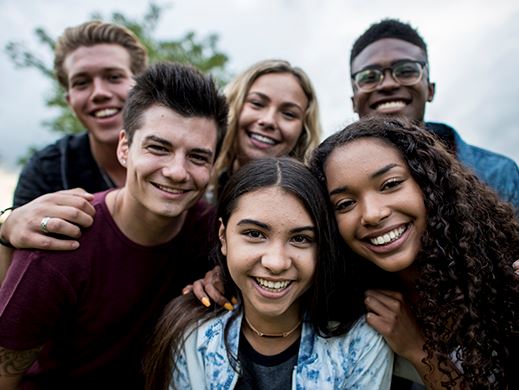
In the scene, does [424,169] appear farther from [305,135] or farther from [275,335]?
[305,135]

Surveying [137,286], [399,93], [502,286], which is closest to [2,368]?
[137,286]

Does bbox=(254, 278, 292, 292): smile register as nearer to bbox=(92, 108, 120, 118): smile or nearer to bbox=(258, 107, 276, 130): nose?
bbox=(258, 107, 276, 130): nose

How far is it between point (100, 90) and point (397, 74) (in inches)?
97.4

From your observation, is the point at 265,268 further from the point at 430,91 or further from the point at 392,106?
Result: the point at 430,91

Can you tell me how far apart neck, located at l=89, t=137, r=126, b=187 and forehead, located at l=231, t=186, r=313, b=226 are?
2.13 meters

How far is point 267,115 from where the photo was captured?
152 inches

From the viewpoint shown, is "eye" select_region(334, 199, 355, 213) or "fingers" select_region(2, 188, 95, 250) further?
"fingers" select_region(2, 188, 95, 250)

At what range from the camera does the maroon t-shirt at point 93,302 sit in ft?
8.61

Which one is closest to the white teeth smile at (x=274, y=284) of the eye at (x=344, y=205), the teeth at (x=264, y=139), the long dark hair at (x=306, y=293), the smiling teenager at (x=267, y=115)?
the long dark hair at (x=306, y=293)

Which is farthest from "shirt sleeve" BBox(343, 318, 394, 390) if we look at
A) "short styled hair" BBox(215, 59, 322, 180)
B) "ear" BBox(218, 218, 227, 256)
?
"short styled hair" BBox(215, 59, 322, 180)

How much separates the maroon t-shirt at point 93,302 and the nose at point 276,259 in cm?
75

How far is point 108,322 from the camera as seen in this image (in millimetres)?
2893

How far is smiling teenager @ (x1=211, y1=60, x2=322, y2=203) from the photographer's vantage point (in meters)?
3.92

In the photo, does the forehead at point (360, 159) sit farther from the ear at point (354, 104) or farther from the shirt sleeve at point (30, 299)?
the shirt sleeve at point (30, 299)
